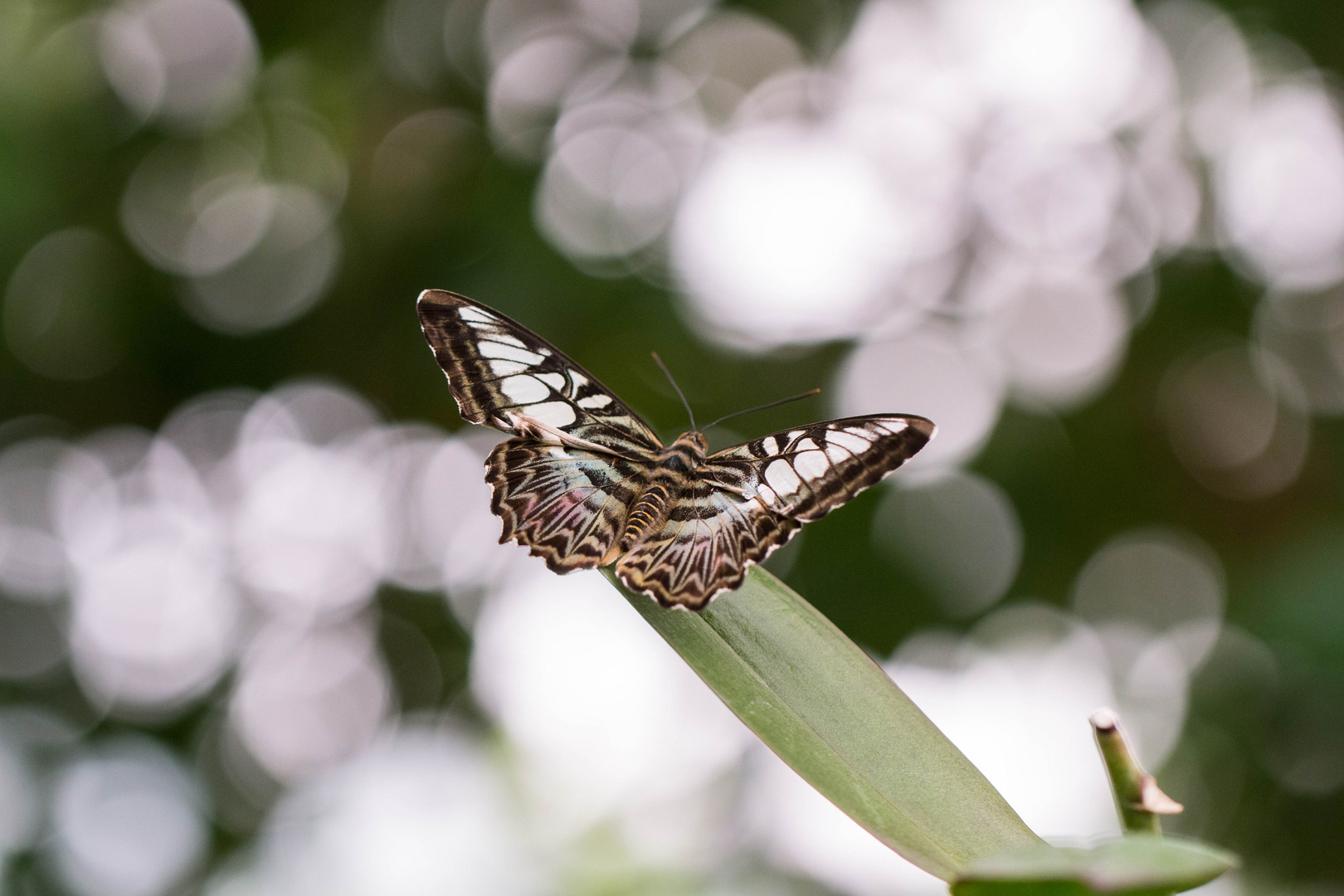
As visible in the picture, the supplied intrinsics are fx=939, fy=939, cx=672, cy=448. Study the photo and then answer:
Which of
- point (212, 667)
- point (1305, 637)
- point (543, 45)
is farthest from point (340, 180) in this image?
point (1305, 637)

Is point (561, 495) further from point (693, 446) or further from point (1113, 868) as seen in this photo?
point (1113, 868)

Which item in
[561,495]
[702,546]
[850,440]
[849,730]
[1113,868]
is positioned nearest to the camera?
[1113,868]

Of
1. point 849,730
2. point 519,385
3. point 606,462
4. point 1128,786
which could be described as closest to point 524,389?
point 519,385

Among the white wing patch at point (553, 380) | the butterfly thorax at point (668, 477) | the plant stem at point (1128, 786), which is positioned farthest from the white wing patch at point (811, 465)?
the plant stem at point (1128, 786)

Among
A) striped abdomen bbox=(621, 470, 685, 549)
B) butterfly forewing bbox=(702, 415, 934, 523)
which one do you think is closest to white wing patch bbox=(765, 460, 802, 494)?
butterfly forewing bbox=(702, 415, 934, 523)

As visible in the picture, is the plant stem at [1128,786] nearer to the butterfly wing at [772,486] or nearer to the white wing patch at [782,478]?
the butterfly wing at [772,486]

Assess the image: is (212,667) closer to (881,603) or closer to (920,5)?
(881,603)
